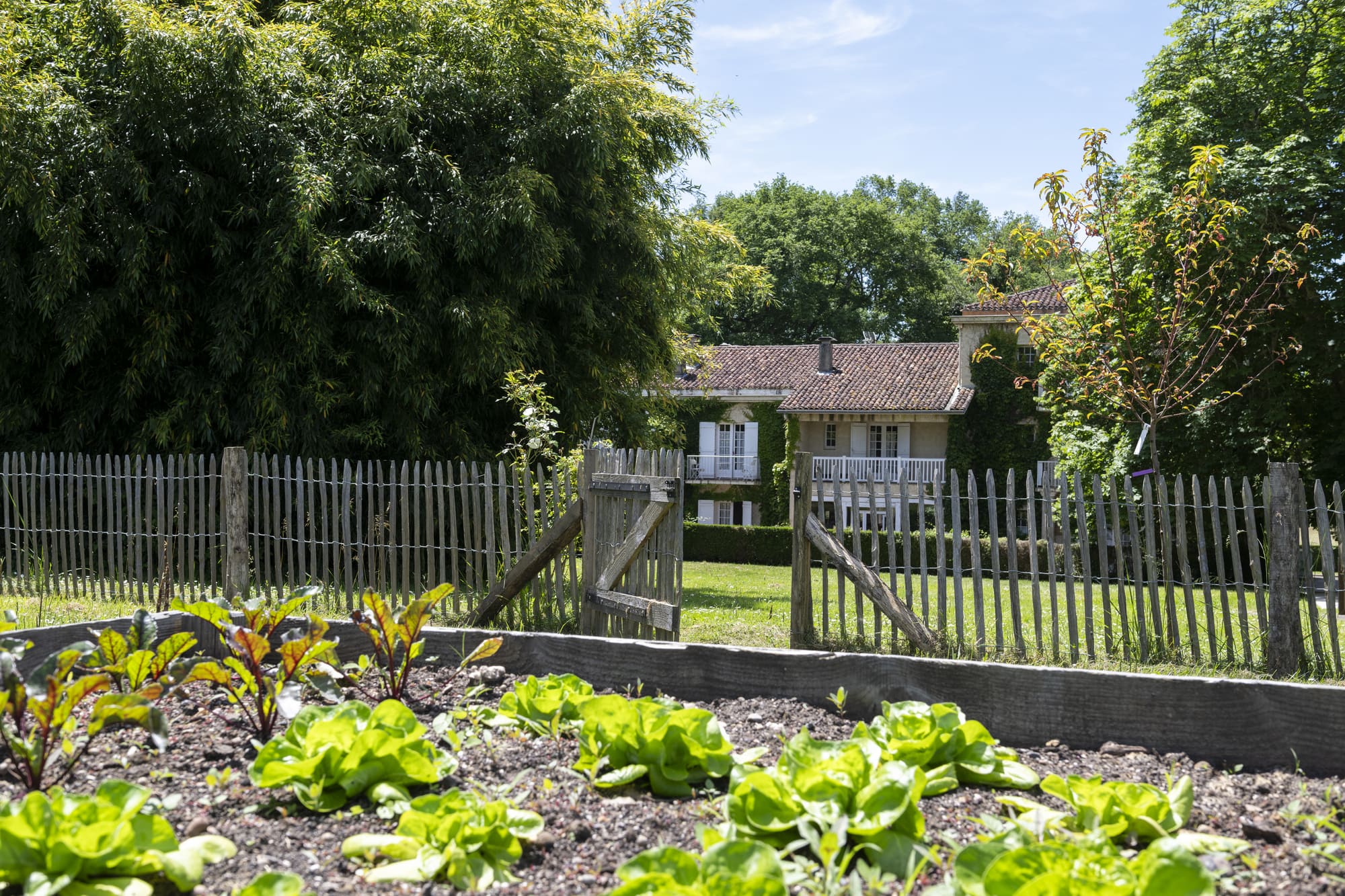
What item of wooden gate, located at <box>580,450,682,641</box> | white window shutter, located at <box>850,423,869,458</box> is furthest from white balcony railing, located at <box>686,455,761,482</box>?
wooden gate, located at <box>580,450,682,641</box>

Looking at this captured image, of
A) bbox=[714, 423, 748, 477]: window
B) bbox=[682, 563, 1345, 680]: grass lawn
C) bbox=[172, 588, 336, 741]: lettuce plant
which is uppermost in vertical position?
bbox=[714, 423, 748, 477]: window

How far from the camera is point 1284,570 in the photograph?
5.79 m

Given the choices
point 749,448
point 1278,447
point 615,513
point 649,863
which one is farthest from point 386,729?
point 749,448

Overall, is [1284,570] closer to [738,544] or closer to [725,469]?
[738,544]

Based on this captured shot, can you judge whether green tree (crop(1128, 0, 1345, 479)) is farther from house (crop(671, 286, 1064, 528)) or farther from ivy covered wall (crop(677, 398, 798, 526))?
ivy covered wall (crop(677, 398, 798, 526))

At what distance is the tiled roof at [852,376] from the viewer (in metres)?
31.9

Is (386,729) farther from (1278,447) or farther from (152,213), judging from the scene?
(1278,447)

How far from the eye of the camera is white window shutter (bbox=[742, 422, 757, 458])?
34.1 meters

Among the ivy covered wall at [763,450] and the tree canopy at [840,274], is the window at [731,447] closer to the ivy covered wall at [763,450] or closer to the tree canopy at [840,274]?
the ivy covered wall at [763,450]

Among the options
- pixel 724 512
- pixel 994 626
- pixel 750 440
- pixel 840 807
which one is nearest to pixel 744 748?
pixel 840 807

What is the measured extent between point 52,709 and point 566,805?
40.8 inches

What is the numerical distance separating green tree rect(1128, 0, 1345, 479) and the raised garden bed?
47.3ft

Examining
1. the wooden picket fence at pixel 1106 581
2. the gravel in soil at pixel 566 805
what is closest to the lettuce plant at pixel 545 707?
the gravel in soil at pixel 566 805

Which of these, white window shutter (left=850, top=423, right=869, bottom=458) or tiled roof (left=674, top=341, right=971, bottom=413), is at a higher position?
tiled roof (left=674, top=341, right=971, bottom=413)
